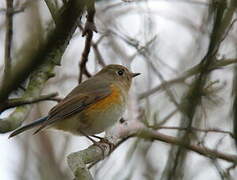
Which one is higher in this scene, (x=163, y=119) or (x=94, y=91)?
(x=94, y=91)

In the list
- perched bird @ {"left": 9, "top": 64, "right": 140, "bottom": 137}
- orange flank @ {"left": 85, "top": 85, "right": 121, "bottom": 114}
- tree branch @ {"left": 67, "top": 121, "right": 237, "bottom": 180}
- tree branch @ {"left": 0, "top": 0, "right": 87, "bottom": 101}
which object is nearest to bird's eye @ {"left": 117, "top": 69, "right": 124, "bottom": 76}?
perched bird @ {"left": 9, "top": 64, "right": 140, "bottom": 137}

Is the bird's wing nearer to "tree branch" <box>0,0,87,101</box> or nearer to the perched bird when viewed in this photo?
the perched bird

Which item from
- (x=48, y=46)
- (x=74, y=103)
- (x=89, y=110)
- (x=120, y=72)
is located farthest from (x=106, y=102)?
(x=48, y=46)

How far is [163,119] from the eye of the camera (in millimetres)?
4762

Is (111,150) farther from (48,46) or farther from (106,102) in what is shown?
(48,46)

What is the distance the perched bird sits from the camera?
4699mm

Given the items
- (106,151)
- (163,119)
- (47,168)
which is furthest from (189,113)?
(47,168)

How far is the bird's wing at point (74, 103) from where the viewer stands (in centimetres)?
468

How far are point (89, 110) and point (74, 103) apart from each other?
187 mm

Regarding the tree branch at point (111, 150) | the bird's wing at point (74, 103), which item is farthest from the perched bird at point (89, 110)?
the tree branch at point (111, 150)

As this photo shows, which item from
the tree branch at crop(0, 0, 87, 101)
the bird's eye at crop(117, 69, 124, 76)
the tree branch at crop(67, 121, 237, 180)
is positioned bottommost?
the tree branch at crop(67, 121, 237, 180)

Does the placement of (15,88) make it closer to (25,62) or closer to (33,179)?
(25,62)

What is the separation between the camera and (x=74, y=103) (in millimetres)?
4926

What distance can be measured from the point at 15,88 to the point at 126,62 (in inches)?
174
